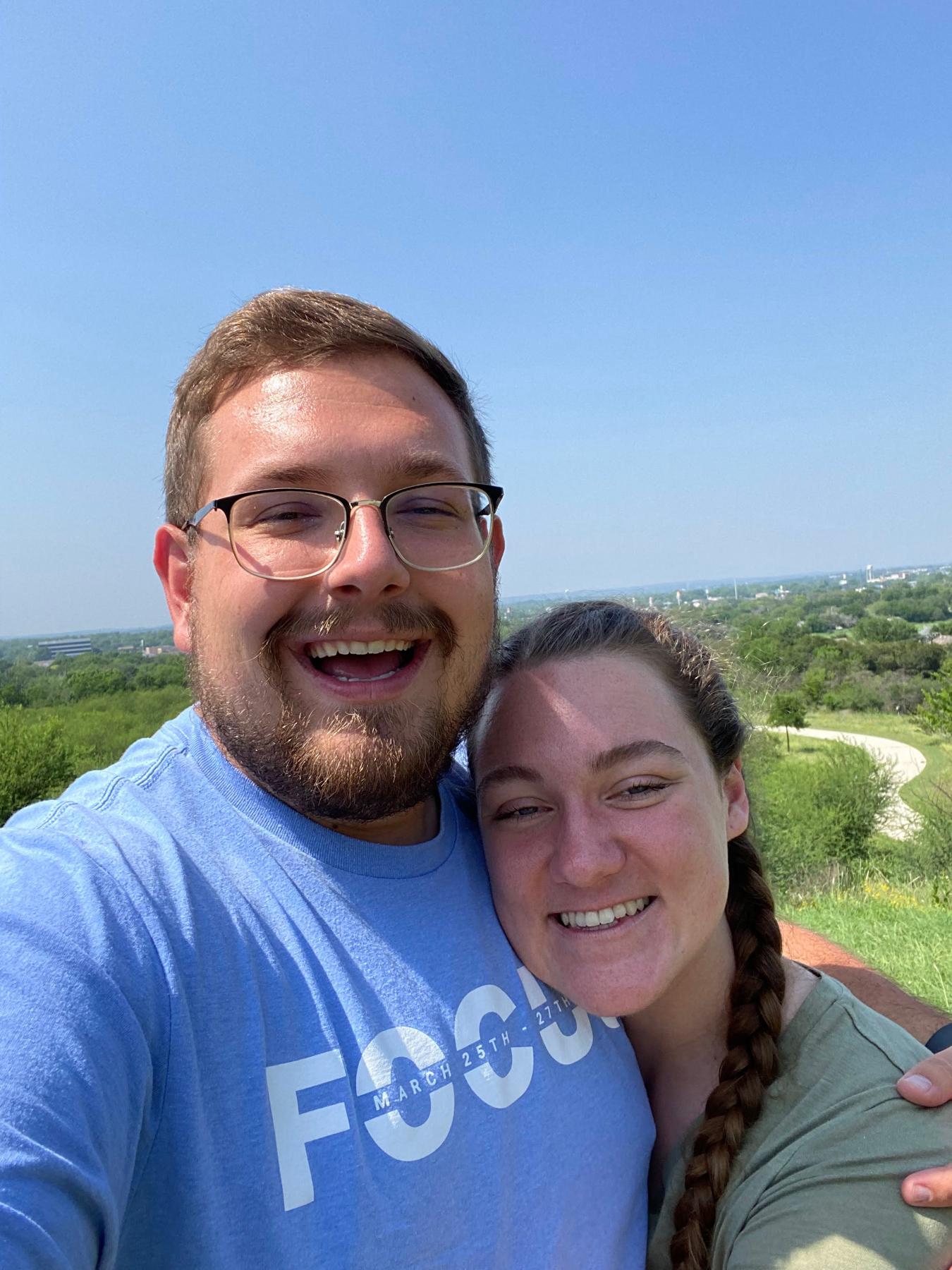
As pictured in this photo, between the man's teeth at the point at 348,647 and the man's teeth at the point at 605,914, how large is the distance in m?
0.78

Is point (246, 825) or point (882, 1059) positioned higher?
point (246, 825)

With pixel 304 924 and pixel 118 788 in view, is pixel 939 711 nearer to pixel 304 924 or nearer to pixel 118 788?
pixel 304 924

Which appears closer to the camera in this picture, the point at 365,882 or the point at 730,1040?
the point at 365,882

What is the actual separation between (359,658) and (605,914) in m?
0.86

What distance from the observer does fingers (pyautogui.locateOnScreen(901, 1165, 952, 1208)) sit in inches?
59.1

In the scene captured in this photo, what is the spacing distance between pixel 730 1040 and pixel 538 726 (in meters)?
0.93

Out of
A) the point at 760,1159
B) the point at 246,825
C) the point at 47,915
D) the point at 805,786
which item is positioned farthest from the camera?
the point at 805,786

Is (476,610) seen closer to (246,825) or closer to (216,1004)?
(246,825)

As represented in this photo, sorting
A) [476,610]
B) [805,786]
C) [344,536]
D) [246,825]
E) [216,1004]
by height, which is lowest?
[805,786]

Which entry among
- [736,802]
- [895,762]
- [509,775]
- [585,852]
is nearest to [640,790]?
[585,852]

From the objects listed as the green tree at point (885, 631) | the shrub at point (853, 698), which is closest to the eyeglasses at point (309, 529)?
the shrub at point (853, 698)

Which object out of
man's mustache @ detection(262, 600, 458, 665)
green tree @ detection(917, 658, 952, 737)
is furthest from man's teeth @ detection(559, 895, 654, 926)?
green tree @ detection(917, 658, 952, 737)

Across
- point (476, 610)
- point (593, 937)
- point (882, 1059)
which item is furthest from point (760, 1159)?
point (476, 610)

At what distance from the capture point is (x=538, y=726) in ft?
6.36
